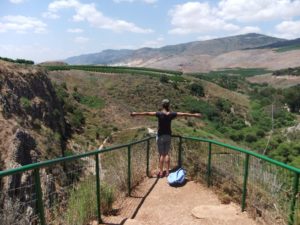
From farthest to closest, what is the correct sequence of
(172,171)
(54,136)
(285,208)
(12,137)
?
(54,136) → (12,137) → (172,171) → (285,208)

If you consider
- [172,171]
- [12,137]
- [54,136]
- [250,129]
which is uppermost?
[172,171]

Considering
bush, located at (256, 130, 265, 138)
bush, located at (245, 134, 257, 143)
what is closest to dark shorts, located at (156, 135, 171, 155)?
bush, located at (245, 134, 257, 143)

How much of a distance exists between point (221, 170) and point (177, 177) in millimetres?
1248

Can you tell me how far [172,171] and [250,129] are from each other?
7231 cm

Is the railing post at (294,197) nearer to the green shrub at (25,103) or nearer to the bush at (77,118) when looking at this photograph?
the green shrub at (25,103)

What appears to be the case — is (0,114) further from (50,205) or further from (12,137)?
(50,205)

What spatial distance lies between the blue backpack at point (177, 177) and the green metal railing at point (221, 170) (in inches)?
15.9

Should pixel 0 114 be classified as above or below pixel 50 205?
below

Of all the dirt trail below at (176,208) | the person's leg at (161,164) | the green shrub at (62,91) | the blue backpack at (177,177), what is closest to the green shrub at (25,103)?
the green shrub at (62,91)

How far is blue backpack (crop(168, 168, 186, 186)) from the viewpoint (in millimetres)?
10391

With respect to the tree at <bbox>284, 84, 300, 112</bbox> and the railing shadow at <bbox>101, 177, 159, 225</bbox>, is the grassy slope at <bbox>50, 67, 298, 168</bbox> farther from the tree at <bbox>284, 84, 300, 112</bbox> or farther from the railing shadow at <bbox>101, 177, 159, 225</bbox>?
the railing shadow at <bbox>101, 177, 159, 225</bbox>

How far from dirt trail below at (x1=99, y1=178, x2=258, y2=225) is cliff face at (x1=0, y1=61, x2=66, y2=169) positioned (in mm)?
16959

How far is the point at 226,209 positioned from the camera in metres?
8.62

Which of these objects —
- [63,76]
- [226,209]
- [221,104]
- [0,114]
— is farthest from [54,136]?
[221,104]
